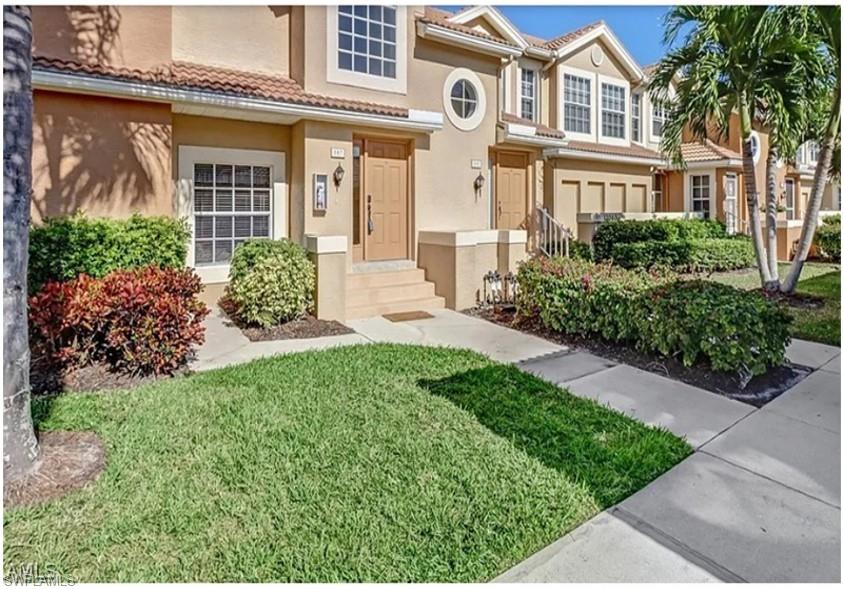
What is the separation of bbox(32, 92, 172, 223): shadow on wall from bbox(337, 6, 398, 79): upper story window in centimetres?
404

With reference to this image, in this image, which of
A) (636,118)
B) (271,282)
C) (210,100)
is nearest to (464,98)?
(210,100)

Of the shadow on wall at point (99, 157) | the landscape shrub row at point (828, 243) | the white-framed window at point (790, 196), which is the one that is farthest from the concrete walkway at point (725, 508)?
the white-framed window at point (790, 196)

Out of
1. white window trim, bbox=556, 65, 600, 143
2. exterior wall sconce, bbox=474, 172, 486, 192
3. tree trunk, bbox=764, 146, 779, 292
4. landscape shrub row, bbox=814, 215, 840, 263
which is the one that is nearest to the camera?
tree trunk, bbox=764, 146, 779, 292

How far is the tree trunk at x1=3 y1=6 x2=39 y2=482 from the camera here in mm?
3551

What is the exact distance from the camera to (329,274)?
357 inches

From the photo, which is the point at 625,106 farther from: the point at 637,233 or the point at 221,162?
the point at 221,162

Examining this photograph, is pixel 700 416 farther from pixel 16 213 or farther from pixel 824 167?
pixel 824 167

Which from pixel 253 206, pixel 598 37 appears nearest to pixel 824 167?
pixel 598 37

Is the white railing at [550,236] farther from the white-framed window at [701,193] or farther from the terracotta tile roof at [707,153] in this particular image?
the white-framed window at [701,193]

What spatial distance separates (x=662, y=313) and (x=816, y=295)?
706cm

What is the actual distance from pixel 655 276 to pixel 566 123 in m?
11.5

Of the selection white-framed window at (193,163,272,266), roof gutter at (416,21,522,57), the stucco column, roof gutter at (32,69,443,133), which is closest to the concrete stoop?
the stucco column

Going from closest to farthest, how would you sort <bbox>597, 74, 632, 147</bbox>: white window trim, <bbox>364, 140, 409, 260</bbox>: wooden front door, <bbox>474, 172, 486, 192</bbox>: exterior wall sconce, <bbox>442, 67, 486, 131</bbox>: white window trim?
1. <bbox>364, 140, 409, 260</bbox>: wooden front door
2. <bbox>442, 67, 486, 131</bbox>: white window trim
3. <bbox>474, 172, 486, 192</bbox>: exterior wall sconce
4. <bbox>597, 74, 632, 147</bbox>: white window trim

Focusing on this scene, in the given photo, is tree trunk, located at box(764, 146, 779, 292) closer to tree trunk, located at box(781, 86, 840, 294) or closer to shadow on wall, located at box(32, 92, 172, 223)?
tree trunk, located at box(781, 86, 840, 294)
